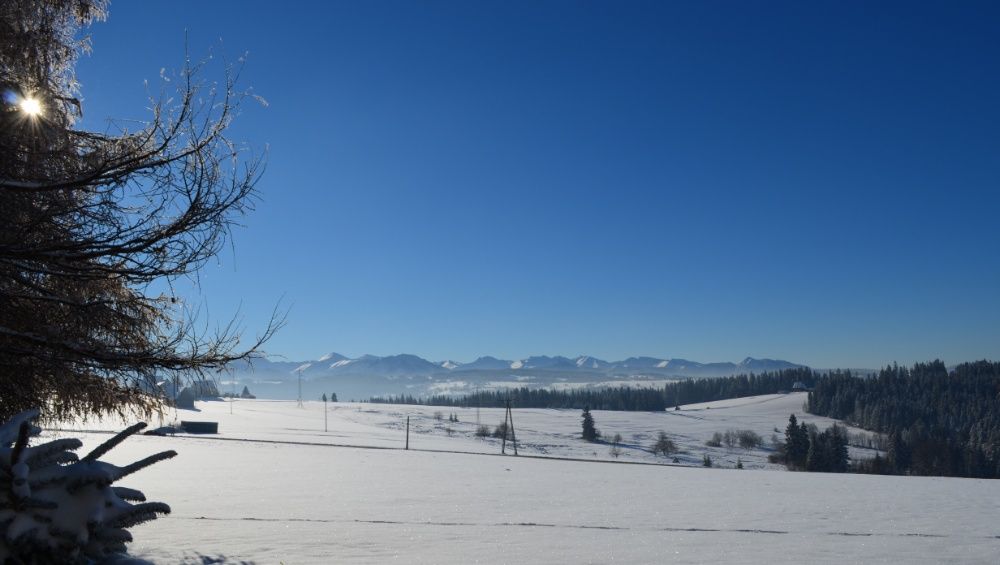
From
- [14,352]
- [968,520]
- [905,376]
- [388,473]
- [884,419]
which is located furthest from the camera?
[905,376]

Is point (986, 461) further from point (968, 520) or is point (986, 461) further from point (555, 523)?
point (555, 523)

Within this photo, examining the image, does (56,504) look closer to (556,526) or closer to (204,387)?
(204,387)

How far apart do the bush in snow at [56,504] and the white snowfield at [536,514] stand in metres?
1.10

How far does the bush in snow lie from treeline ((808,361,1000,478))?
81358 millimetres

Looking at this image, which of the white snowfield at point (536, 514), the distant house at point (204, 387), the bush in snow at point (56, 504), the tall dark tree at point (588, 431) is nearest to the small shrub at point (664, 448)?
the tall dark tree at point (588, 431)

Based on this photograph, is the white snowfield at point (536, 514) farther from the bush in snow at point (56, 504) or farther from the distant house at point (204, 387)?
the distant house at point (204, 387)

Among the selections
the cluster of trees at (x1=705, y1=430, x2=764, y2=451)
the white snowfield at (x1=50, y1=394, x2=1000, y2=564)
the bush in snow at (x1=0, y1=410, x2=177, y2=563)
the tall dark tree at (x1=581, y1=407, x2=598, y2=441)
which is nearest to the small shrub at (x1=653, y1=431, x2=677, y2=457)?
the tall dark tree at (x1=581, y1=407, x2=598, y2=441)

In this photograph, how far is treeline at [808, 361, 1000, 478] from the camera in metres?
81.1

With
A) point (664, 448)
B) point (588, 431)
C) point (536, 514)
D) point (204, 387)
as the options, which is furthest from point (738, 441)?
point (204, 387)

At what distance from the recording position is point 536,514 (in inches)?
391

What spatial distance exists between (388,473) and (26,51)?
12.1 metres

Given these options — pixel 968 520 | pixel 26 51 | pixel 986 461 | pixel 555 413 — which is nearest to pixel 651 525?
pixel 968 520

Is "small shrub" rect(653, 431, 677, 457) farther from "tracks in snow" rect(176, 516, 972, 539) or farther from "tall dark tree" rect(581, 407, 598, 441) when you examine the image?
"tracks in snow" rect(176, 516, 972, 539)

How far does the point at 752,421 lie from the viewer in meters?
149
